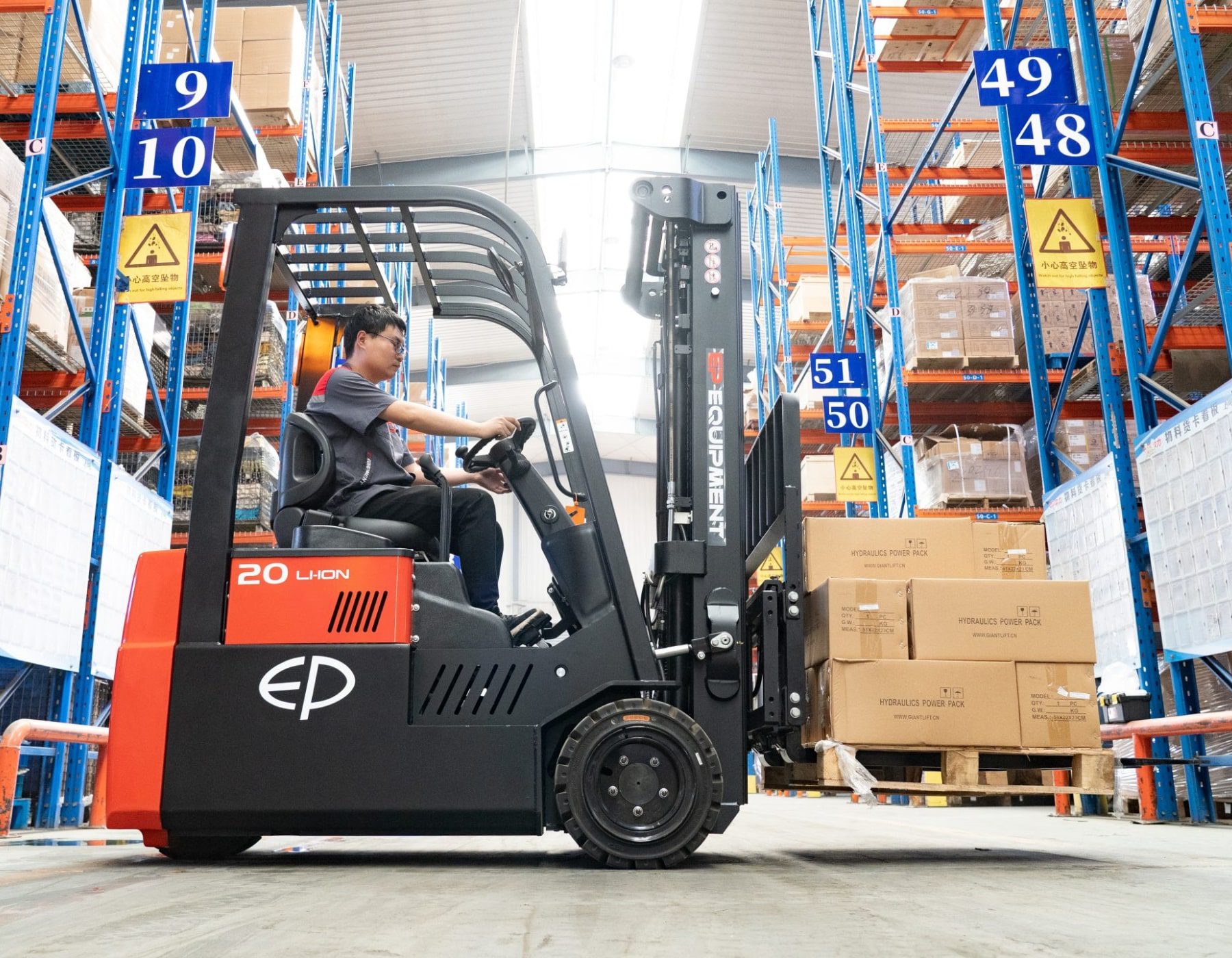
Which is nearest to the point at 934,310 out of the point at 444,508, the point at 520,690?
the point at 444,508

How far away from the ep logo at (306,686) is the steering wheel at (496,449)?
2.64 ft

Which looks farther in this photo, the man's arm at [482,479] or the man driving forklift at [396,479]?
the man's arm at [482,479]

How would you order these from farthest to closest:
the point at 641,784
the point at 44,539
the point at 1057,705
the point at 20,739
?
the point at 44,539 → the point at 20,739 → the point at 1057,705 → the point at 641,784

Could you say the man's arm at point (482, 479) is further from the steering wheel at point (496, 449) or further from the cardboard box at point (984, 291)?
the cardboard box at point (984, 291)

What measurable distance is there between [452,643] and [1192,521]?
3.73m

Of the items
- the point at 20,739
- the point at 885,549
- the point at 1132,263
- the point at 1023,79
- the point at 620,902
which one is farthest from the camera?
the point at 1023,79

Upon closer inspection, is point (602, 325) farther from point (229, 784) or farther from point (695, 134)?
point (229, 784)

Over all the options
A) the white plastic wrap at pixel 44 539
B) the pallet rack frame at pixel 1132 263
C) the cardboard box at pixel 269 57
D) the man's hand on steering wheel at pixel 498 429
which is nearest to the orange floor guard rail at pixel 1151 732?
the pallet rack frame at pixel 1132 263

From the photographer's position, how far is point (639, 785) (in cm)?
353

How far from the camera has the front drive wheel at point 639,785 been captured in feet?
11.4

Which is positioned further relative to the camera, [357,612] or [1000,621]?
[1000,621]

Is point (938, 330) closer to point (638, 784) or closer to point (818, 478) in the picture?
point (818, 478)

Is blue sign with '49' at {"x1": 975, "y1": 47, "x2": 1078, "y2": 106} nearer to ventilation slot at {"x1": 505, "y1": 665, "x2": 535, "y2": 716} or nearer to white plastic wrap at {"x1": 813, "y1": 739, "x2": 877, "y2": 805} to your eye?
white plastic wrap at {"x1": 813, "y1": 739, "x2": 877, "y2": 805}

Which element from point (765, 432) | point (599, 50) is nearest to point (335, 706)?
point (765, 432)
